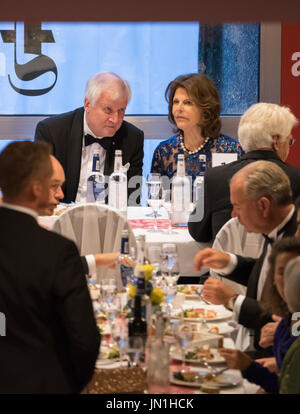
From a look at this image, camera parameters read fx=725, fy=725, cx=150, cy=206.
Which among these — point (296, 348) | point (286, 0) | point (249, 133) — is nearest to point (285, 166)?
point (249, 133)

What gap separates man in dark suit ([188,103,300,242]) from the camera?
3920mm

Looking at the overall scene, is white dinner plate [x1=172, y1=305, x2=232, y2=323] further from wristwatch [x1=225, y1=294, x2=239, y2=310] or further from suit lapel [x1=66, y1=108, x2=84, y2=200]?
suit lapel [x1=66, y1=108, x2=84, y2=200]

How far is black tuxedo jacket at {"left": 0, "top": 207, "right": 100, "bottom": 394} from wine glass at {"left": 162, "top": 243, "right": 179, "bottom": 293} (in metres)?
0.96

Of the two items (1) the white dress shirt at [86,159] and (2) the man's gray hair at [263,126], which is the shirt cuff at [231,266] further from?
(1) the white dress shirt at [86,159]

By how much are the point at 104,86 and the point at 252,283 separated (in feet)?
9.37

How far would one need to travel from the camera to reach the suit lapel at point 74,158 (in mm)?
5496

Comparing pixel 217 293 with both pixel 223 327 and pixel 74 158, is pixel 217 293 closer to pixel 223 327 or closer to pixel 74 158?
pixel 223 327

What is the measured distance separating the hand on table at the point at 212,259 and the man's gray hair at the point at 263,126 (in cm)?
92

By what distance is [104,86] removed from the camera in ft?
18.4

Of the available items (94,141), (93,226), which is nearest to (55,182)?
(93,226)

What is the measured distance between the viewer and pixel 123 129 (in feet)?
19.1

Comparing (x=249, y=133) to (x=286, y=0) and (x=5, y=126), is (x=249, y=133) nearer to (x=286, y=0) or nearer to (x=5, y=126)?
(x=286, y=0)

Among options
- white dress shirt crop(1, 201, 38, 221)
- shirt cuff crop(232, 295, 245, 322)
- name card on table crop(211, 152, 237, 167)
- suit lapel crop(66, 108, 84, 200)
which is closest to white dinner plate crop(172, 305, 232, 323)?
shirt cuff crop(232, 295, 245, 322)

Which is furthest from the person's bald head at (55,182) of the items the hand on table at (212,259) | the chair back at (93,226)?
the hand on table at (212,259)
